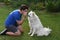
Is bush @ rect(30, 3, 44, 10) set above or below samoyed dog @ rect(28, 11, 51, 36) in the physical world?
below

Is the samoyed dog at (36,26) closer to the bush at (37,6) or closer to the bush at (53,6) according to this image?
the bush at (53,6)

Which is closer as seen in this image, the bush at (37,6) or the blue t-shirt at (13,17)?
the blue t-shirt at (13,17)

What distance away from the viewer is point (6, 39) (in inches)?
240

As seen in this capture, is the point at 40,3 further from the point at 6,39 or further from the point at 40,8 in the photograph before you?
the point at 6,39

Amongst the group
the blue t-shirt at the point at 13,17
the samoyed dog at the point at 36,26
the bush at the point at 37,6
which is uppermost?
the blue t-shirt at the point at 13,17

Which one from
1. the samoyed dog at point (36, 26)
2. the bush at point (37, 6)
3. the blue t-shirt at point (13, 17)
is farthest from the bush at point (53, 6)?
the blue t-shirt at point (13, 17)

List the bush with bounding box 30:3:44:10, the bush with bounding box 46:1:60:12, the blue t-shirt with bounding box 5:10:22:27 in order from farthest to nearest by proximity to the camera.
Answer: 1. the bush with bounding box 30:3:44:10
2. the bush with bounding box 46:1:60:12
3. the blue t-shirt with bounding box 5:10:22:27

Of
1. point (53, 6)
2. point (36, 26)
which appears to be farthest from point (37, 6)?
point (36, 26)

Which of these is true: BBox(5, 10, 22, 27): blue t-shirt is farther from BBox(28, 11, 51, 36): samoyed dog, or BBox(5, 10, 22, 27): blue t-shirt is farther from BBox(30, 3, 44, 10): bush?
BBox(30, 3, 44, 10): bush

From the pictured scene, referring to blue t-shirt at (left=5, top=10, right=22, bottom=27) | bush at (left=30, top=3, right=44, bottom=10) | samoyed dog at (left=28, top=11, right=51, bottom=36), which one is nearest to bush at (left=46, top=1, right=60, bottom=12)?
bush at (left=30, top=3, right=44, bottom=10)

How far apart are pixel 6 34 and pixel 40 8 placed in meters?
4.90

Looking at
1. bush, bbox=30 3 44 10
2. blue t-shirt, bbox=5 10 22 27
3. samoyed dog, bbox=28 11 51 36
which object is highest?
blue t-shirt, bbox=5 10 22 27

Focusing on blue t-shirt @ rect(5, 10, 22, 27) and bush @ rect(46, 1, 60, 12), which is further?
bush @ rect(46, 1, 60, 12)

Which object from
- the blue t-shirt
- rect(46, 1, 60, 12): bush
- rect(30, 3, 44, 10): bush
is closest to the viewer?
the blue t-shirt
